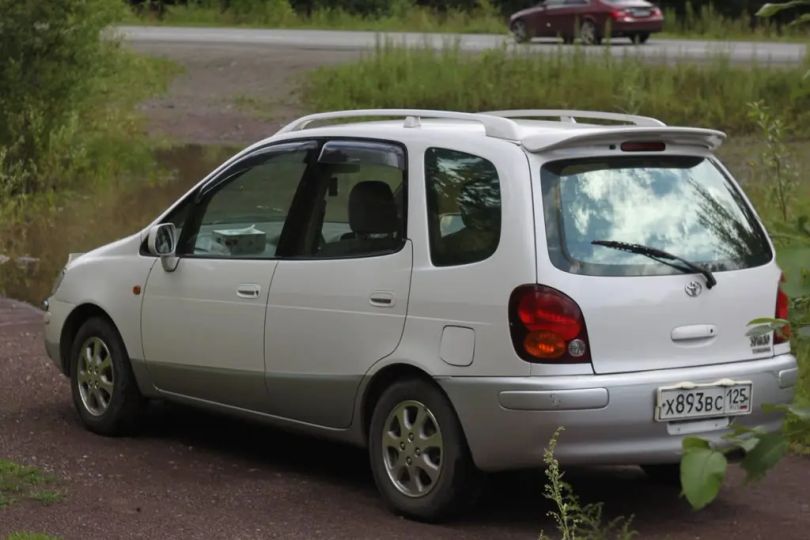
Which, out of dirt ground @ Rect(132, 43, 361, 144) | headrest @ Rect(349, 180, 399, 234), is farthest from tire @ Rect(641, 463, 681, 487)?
dirt ground @ Rect(132, 43, 361, 144)

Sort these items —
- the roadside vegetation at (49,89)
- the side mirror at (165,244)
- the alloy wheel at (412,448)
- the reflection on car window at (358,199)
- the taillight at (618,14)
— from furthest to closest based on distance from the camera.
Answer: the taillight at (618,14)
the roadside vegetation at (49,89)
the side mirror at (165,244)
the reflection on car window at (358,199)
the alloy wheel at (412,448)

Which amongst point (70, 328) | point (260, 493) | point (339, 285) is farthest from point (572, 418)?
point (70, 328)

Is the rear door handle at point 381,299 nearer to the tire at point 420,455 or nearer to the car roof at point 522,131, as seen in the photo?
the tire at point 420,455

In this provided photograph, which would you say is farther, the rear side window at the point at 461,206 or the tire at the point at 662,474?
the tire at the point at 662,474

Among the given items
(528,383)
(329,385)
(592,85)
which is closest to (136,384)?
(329,385)

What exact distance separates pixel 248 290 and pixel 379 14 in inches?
1537

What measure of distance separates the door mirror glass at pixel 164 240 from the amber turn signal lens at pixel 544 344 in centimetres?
237

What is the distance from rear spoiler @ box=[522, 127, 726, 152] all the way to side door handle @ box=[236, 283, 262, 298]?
1.57 meters

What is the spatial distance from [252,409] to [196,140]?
1899cm

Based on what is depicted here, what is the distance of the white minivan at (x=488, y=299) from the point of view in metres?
6.26

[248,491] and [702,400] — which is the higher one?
[702,400]

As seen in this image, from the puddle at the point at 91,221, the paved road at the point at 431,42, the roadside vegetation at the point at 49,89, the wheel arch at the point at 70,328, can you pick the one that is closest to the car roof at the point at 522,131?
the wheel arch at the point at 70,328

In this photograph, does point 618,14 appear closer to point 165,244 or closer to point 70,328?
point 70,328

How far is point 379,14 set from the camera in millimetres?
45875
